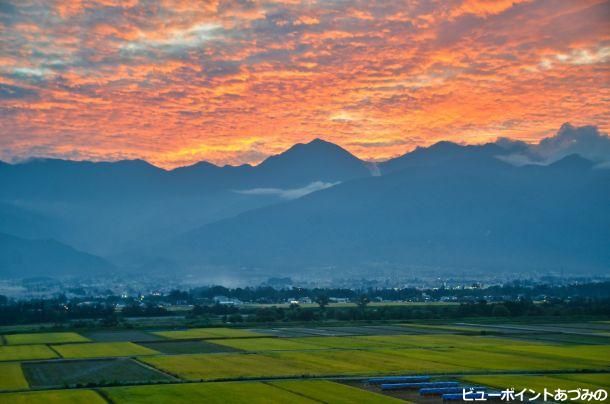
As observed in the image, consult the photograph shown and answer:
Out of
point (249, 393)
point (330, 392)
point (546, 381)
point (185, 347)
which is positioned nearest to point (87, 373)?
point (249, 393)

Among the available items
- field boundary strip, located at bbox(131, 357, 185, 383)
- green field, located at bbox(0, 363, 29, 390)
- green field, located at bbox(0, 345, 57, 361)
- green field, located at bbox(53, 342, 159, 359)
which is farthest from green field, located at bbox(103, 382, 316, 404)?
green field, located at bbox(0, 345, 57, 361)

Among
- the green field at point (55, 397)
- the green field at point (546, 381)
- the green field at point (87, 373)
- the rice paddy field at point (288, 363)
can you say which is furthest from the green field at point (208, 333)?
the green field at point (546, 381)

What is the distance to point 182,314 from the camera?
407ft

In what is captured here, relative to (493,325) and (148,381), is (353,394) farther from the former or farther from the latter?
(493,325)

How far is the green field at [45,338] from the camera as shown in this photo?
7722 cm

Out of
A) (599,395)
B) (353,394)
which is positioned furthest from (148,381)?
(599,395)

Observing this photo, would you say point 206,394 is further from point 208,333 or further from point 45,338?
point 45,338

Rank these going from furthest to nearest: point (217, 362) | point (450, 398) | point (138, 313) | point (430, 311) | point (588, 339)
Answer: point (138, 313) < point (430, 311) < point (588, 339) < point (217, 362) < point (450, 398)

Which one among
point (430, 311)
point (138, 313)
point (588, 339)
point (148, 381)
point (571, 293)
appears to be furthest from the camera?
point (571, 293)

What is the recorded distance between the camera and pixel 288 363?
178 ft

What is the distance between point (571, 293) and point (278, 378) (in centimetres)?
13823

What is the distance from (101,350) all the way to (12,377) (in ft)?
57.3

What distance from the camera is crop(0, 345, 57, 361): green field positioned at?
6184cm

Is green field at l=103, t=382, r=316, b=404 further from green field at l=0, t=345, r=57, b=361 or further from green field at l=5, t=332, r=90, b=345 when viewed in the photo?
green field at l=5, t=332, r=90, b=345
